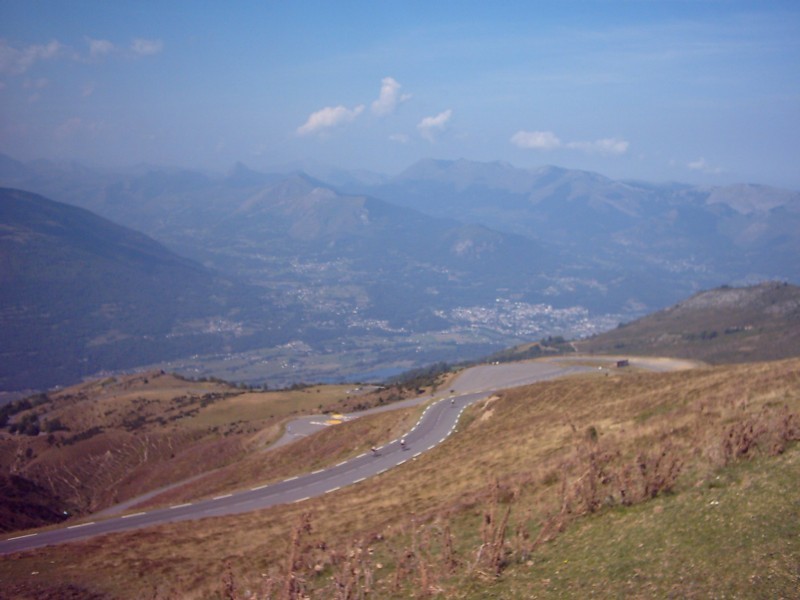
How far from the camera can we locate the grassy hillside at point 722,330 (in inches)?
3440

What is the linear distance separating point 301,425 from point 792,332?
247ft

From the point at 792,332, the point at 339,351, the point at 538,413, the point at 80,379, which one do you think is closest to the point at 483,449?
the point at 538,413

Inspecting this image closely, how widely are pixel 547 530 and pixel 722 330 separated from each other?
4113 inches

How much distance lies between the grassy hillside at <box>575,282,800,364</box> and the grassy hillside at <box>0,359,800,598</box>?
66.9 meters

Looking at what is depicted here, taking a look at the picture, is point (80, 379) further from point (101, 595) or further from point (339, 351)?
point (101, 595)

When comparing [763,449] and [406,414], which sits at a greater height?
[763,449]

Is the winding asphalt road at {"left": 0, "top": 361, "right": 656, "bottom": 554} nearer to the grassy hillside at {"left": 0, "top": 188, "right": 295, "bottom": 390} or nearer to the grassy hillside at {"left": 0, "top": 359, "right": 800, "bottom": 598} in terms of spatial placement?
the grassy hillside at {"left": 0, "top": 359, "right": 800, "bottom": 598}

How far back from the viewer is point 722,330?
344 feet

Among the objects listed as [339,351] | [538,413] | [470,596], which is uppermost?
[470,596]

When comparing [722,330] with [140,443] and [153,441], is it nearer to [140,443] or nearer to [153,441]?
[153,441]

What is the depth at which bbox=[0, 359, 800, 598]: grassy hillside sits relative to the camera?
30.6 feet

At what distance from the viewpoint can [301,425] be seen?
45.9m

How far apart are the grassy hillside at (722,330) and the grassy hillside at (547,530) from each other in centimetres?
6685

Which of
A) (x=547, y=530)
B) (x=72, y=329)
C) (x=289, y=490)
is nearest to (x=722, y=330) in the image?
(x=289, y=490)
